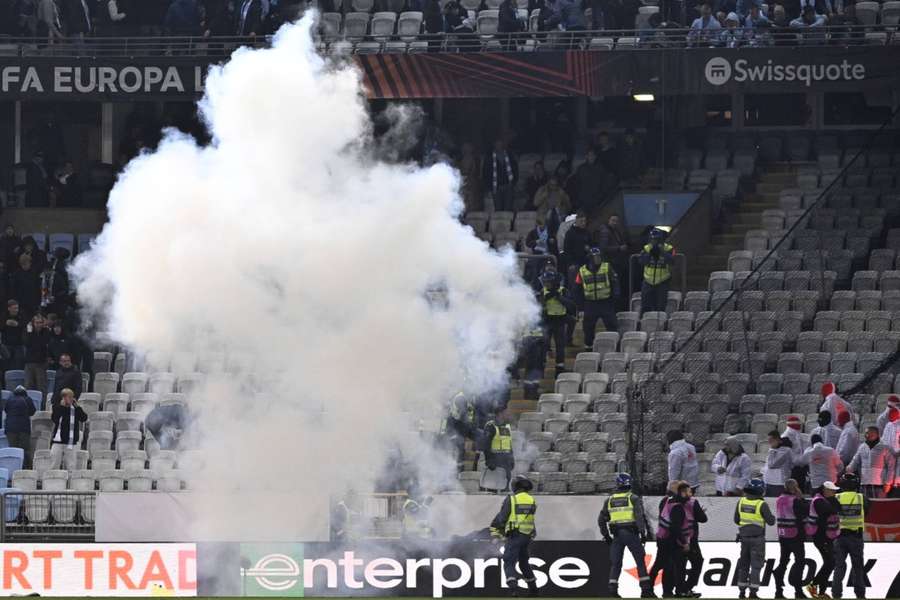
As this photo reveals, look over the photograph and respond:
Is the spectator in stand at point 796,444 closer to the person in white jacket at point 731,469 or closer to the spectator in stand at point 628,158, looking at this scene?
the person in white jacket at point 731,469

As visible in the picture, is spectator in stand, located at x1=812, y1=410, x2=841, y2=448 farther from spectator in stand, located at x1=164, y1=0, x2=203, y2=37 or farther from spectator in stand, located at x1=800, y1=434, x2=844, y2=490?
spectator in stand, located at x1=164, y1=0, x2=203, y2=37

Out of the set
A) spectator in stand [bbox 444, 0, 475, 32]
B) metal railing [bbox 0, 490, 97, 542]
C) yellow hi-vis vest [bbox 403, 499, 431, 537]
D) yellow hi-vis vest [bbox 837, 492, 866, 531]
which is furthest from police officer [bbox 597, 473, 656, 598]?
spectator in stand [bbox 444, 0, 475, 32]

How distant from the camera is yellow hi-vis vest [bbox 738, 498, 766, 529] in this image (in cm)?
2523

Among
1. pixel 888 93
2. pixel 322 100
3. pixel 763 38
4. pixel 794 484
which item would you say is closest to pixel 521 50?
pixel 763 38

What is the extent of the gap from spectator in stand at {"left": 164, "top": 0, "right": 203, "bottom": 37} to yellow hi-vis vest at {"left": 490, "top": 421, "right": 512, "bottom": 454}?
39.8ft

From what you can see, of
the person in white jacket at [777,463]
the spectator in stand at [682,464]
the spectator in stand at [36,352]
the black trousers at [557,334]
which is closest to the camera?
the person in white jacket at [777,463]

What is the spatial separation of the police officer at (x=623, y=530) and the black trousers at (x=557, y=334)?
267 inches

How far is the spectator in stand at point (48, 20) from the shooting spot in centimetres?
3769

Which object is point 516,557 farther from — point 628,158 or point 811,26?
point 811,26

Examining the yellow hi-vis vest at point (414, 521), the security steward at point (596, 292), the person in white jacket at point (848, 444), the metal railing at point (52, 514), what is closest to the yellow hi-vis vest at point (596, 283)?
the security steward at point (596, 292)

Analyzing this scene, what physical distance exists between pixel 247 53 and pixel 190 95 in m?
9.82

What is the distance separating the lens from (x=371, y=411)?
26.8m

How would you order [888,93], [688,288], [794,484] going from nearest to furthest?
[794,484]
[688,288]
[888,93]

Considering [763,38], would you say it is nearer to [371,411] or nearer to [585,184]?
[585,184]
